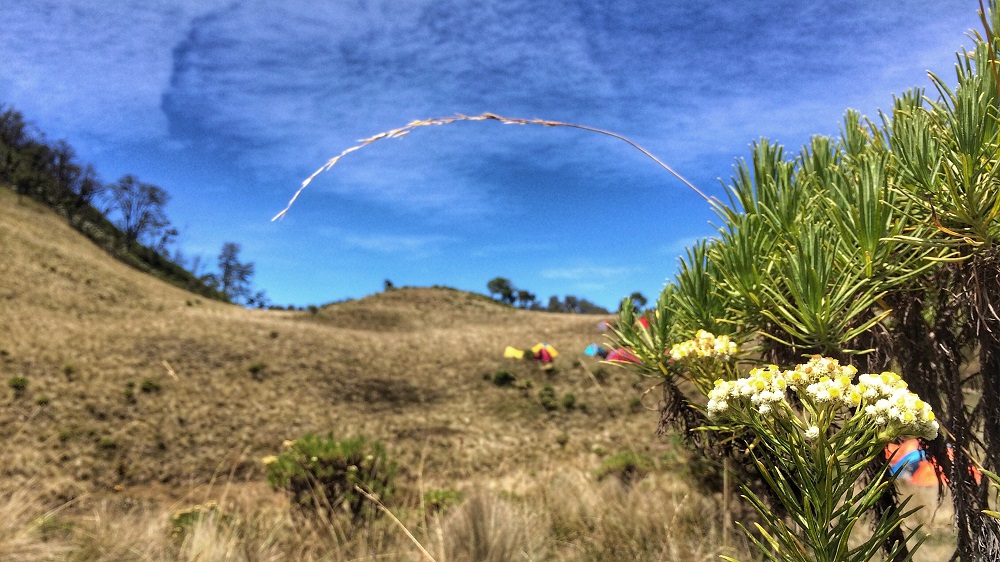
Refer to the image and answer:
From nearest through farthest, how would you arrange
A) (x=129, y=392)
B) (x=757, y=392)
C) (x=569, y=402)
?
(x=757, y=392) → (x=129, y=392) → (x=569, y=402)

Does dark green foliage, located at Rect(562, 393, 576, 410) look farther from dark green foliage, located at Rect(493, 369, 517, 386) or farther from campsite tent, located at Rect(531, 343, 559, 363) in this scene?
campsite tent, located at Rect(531, 343, 559, 363)

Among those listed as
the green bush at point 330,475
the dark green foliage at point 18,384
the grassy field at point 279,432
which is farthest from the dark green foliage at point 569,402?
the dark green foliage at point 18,384

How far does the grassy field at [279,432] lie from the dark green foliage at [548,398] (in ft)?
0.84

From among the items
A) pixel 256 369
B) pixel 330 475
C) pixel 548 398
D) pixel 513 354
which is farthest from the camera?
pixel 513 354

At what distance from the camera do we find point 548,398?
2052 cm

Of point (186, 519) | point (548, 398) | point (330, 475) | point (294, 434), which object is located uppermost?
point (548, 398)

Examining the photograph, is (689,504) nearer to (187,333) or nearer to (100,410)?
(100,410)

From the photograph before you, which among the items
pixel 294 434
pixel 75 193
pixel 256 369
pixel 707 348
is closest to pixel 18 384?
pixel 256 369

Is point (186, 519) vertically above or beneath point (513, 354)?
beneath

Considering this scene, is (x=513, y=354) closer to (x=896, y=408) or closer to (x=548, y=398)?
(x=548, y=398)

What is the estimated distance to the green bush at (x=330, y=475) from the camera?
6734 mm

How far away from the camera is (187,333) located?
21922mm

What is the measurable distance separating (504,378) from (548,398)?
2425 mm

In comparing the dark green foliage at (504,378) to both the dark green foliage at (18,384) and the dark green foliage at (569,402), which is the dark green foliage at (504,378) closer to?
the dark green foliage at (569,402)
